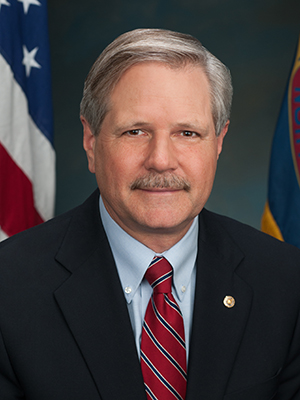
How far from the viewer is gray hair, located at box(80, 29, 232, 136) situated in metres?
1.68

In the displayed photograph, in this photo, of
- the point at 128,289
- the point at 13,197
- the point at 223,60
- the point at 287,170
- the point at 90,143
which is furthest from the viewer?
the point at 223,60

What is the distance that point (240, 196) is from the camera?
14.5 feet

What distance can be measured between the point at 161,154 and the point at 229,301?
59 cm

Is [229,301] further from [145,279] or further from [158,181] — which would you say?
[158,181]

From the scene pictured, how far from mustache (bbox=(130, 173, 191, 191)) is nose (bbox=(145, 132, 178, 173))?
0.03m

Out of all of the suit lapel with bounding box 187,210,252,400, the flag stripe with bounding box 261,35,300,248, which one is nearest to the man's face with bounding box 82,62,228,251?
the suit lapel with bounding box 187,210,252,400

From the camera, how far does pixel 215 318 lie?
5.79ft

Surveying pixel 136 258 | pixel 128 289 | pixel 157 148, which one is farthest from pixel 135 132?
pixel 128 289

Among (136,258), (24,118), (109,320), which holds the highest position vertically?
(24,118)

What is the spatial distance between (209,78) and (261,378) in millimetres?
1063

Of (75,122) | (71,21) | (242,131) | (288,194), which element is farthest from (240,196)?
(71,21)

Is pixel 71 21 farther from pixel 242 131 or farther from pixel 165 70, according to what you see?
pixel 165 70

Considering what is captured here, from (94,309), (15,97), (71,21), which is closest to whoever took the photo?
(94,309)

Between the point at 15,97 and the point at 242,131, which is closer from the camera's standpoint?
the point at 15,97
